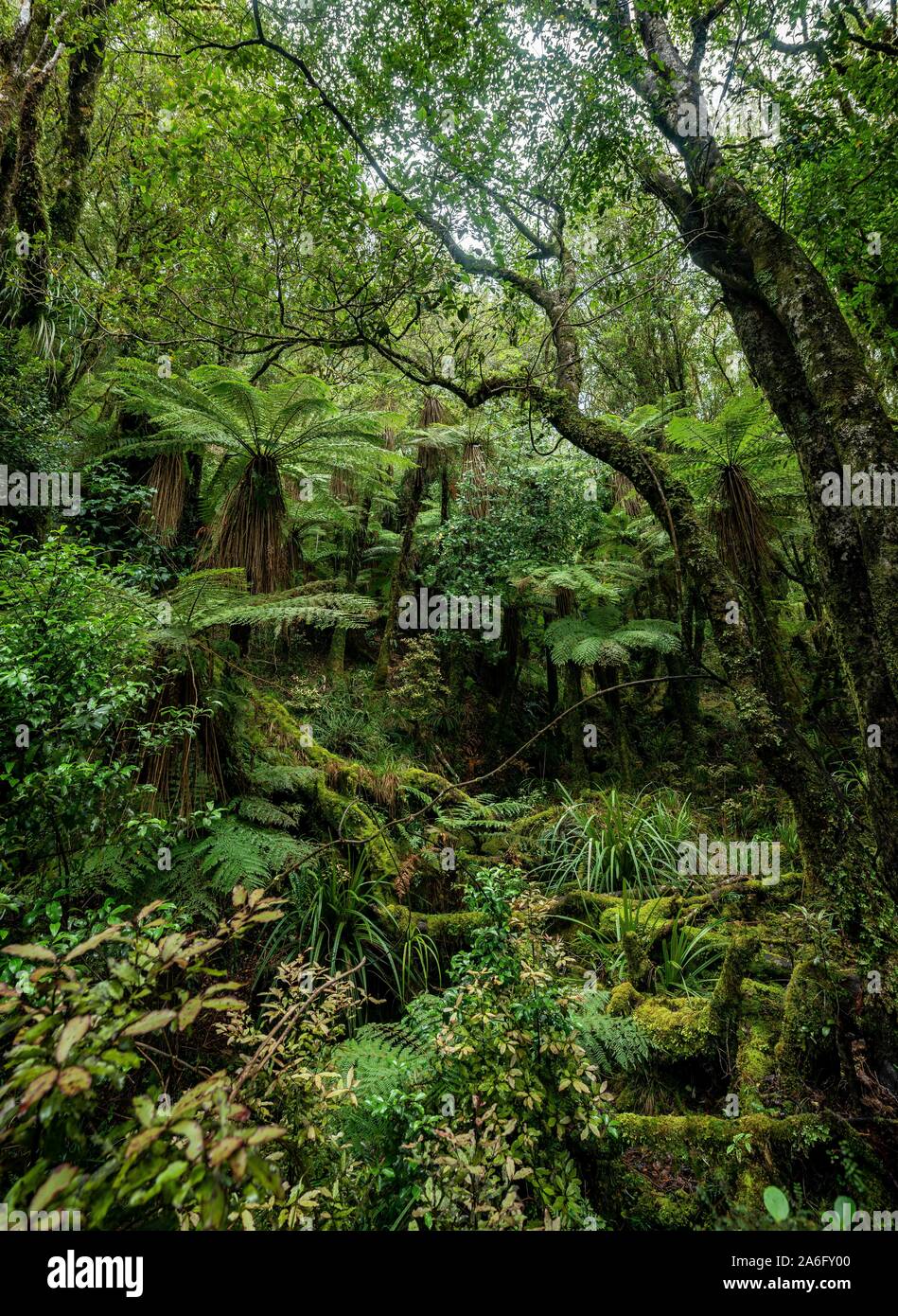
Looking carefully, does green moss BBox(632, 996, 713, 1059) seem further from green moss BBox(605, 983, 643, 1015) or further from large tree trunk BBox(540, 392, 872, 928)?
large tree trunk BBox(540, 392, 872, 928)

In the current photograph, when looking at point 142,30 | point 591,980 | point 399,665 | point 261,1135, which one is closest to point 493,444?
point 399,665

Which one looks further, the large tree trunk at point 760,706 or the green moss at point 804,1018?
the large tree trunk at point 760,706

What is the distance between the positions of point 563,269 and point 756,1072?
5.96 meters

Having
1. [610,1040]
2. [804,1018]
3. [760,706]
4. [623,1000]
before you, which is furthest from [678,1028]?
[760,706]

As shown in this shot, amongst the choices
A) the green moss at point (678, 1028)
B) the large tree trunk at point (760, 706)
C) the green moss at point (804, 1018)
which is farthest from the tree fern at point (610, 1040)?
the large tree trunk at point (760, 706)

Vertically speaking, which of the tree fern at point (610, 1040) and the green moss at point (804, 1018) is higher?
the green moss at point (804, 1018)

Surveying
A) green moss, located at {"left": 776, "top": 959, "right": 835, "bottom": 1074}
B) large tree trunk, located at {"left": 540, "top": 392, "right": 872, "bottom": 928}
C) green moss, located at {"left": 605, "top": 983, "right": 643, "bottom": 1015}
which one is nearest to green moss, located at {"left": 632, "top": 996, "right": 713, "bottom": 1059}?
green moss, located at {"left": 605, "top": 983, "right": 643, "bottom": 1015}

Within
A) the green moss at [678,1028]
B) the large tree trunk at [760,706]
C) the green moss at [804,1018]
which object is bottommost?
the green moss at [678,1028]

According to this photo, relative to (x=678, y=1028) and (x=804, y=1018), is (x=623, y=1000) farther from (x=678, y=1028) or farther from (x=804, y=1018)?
(x=804, y=1018)

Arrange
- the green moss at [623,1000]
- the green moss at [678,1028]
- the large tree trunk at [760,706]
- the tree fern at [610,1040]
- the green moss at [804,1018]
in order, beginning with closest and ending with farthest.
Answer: the green moss at [804,1018] → the large tree trunk at [760,706] → the tree fern at [610,1040] → the green moss at [678,1028] → the green moss at [623,1000]

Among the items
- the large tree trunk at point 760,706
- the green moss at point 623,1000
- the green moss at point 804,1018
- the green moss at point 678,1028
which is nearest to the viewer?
the green moss at point 804,1018

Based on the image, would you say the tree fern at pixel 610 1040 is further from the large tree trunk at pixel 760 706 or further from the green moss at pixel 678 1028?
the large tree trunk at pixel 760 706

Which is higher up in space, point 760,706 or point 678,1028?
point 760,706

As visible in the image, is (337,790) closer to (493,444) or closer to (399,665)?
(399,665)
